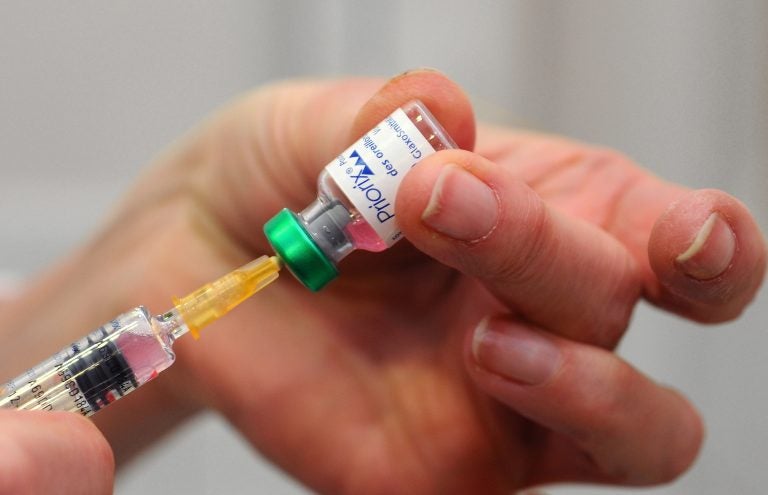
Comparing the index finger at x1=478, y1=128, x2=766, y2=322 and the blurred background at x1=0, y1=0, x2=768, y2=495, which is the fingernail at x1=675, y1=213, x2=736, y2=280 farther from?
the blurred background at x1=0, y1=0, x2=768, y2=495

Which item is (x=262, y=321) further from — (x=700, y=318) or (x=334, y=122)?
(x=700, y=318)

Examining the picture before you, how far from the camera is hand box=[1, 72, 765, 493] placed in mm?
582

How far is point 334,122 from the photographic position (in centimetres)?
68

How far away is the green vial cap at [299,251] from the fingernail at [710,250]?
0.27 meters

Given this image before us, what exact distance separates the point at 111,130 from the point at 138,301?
75 centimetres

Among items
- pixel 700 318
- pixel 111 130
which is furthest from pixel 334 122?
pixel 111 130

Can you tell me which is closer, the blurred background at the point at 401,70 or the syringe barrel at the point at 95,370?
the syringe barrel at the point at 95,370

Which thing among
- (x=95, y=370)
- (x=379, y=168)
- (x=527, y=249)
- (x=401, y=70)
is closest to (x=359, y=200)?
(x=379, y=168)

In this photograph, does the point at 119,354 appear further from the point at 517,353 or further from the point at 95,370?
the point at 517,353

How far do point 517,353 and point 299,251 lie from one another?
219 mm

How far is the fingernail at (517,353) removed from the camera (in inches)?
25.0

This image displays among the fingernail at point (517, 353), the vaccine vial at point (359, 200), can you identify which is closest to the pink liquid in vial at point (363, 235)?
the vaccine vial at point (359, 200)

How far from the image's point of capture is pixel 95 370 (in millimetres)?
578

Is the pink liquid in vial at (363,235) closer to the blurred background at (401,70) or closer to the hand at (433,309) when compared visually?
the hand at (433,309)
